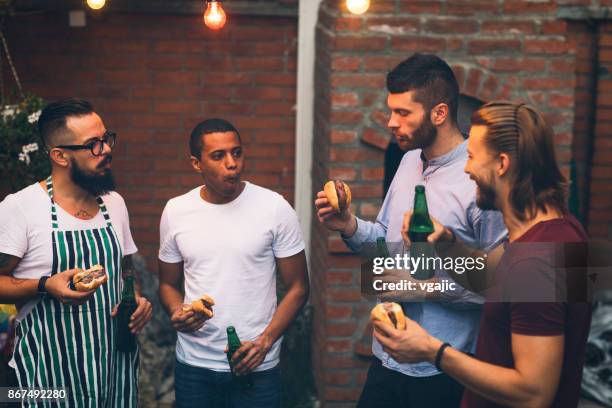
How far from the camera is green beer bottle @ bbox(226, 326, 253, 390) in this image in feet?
12.9

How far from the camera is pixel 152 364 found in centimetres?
560

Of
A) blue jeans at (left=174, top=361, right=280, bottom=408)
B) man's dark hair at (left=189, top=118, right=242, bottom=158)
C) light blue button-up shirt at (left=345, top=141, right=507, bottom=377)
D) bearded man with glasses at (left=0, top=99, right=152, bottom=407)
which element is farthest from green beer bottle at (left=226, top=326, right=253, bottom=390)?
man's dark hair at (left=189, top=118, right=242, bottom=158)

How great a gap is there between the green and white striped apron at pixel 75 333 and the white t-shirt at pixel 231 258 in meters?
0.35

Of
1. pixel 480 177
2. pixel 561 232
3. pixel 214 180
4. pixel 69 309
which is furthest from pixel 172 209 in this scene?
pixel 561 232

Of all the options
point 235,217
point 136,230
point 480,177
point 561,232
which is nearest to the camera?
point 561,232

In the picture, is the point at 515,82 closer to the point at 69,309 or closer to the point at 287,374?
the point at 287,374

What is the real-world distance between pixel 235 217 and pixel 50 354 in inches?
39.7

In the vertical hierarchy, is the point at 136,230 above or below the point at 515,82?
below

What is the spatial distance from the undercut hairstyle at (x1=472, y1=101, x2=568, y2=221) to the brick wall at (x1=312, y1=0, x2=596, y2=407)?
2.10 meters

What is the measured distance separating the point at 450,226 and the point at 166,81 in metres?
2.95

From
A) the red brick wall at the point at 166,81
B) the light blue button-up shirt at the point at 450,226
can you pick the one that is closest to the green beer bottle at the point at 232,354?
the light blue button-up shirt at the point at 450,226

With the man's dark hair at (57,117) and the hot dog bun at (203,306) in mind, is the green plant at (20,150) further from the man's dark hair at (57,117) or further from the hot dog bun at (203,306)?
the hot dog bun at (203,306)

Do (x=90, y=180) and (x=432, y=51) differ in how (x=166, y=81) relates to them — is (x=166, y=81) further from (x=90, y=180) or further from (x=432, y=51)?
(x=90, y=180)

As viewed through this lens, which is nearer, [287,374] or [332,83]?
[332,83]
